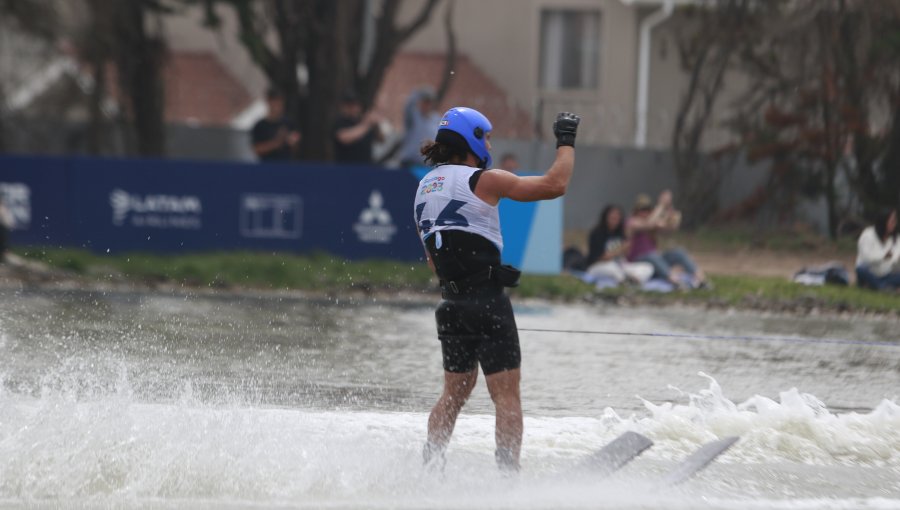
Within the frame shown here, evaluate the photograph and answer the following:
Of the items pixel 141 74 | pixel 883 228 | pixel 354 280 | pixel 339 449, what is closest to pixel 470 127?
pixel 339 449

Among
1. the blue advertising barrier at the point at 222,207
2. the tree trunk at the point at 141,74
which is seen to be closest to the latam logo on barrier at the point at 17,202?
the blue advertising barrier at the point at 222,207

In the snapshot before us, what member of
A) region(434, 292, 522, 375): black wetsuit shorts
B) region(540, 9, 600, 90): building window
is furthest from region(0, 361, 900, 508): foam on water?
region(540, 9, 600, 90): building window

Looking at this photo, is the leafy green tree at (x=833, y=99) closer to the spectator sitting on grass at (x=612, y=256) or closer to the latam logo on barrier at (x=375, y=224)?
the spectator sitting on grass at (x=612, y=256)

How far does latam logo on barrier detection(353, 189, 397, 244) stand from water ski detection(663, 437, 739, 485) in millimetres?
9429

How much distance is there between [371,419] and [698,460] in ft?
5.91

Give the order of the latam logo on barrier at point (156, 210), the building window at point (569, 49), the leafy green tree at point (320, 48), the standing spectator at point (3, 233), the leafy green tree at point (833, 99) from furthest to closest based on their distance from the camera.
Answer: the building window at point (569, 49) < the leafy green tree at point (320, 48) < the leafy green tree at point (833, 99) < the latam logo on barrier at point (156, 210) < the standing spectator at point (3, 233)

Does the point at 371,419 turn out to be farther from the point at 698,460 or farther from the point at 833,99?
the point at 833,99

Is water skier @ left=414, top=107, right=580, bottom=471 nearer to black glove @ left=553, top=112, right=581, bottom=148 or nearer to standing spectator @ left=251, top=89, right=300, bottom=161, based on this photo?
black glove @ left=553, top=112, right=581, bottom=148

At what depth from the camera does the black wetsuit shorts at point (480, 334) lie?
20.0 feet

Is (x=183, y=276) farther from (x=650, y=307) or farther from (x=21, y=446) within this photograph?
(x=21, y=446)

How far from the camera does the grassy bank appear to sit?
48.9ft

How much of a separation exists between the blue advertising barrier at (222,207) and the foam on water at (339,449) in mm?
8573

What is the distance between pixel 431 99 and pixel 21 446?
12.2m

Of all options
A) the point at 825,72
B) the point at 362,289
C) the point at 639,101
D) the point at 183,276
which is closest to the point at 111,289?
the point at 183,276
